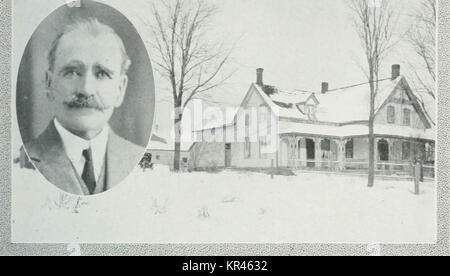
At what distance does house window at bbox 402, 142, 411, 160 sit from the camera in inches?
175

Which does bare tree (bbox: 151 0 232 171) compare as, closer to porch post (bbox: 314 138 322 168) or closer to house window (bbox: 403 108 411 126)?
porch post (bbox: 314 138 322 168)

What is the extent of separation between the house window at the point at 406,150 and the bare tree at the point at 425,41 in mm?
518

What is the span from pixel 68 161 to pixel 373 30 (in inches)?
125

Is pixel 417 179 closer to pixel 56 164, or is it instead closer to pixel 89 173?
pixel 89 173

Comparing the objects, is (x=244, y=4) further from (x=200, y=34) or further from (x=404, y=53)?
(x=404, y=53)

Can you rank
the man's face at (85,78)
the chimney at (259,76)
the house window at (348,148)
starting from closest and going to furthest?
the man's face at (85,78) → the chimney at (259,76) → the house window at (348,148)

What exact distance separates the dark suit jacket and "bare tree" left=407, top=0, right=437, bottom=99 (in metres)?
2.78

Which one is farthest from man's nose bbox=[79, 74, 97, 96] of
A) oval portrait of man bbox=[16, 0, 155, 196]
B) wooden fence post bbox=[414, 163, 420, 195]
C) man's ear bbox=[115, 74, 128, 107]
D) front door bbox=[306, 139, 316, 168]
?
wooden fence post bbox=[414, 163, 420, 195]

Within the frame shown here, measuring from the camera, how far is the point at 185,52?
4.36 meters

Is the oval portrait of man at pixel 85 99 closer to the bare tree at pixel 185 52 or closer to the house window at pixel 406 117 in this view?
the bare tree at pixel 185 52

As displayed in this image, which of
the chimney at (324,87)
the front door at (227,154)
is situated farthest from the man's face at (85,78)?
the chimney at (324,87)

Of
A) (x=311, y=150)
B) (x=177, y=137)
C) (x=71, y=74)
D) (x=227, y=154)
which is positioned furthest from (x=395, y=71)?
(x=71, y=74)

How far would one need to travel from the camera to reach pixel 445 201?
4445mm

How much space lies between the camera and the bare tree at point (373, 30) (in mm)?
4395
